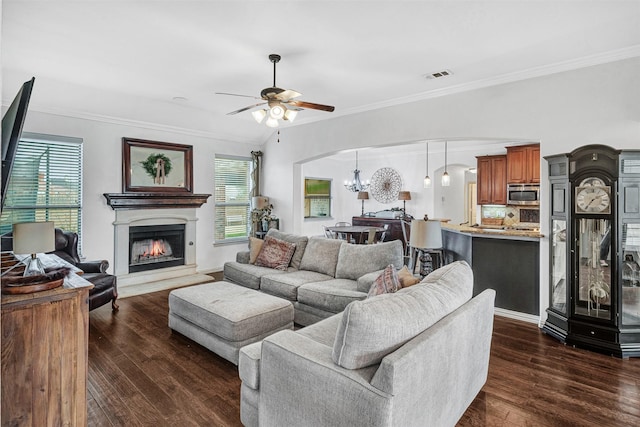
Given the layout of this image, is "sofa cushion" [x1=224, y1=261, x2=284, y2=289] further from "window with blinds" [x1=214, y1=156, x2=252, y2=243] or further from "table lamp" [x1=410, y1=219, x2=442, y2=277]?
"window with blinds" [x1=214, y1=156, x2=252, y2=243]

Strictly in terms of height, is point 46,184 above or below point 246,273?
above

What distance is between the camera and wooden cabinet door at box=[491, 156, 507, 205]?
752 centimetres

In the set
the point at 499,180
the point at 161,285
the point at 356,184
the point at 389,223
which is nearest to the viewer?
the point at 161,285

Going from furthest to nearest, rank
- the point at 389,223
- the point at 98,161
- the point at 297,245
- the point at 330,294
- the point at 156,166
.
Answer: the point at 389,223 → the point at 156,166 → the point at 98,161 → the point at 297,245 → the point at 330,294

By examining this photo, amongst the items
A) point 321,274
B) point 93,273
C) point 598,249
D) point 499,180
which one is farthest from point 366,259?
point 499,180

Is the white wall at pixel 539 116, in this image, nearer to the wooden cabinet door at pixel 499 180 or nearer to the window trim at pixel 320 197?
the wooden cabinet door at pixel 499 180

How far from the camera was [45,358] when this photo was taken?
5.92 ft

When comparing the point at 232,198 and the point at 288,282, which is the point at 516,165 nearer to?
the point at 288,282

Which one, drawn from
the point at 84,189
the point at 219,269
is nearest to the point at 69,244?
the point at 84,189

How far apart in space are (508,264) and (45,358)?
4371 mm

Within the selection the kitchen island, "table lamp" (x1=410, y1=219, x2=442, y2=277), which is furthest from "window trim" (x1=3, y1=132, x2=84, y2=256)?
the kitchen island

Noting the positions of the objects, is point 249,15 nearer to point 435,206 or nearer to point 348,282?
point 348,282

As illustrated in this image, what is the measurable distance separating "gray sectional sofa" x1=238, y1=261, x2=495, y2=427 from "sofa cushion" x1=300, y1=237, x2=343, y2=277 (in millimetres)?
2096

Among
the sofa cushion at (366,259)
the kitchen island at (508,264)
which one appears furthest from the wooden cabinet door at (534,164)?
the sofa cushion at (366,259)
